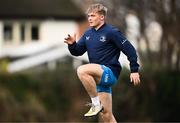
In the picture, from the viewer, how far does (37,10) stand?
56.7 meters

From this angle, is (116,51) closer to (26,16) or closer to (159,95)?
(159,95)

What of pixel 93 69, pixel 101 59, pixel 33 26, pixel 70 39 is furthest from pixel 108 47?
pixel 33 26

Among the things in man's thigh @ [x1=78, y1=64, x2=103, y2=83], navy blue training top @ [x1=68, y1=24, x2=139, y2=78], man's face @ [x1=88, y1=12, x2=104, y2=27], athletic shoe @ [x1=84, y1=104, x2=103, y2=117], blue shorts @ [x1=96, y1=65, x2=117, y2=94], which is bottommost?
athletic shoe @ [x1=84, y1=104, x2=103, y2=117]

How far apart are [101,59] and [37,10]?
1779 inches

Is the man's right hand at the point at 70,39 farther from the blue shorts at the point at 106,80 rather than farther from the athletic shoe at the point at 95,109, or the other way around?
the athletic shoe at the point at 95,109

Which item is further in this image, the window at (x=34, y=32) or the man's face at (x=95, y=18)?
the window at (x=34, y=32)

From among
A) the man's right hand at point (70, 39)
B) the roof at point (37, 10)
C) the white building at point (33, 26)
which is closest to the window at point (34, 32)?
the white building at point (33, 26)

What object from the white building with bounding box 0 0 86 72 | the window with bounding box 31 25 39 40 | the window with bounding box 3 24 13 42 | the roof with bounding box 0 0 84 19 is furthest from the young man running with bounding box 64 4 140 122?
the window with bounding box 31 25 39 40

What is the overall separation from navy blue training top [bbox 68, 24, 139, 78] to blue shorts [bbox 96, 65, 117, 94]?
10 centimetres

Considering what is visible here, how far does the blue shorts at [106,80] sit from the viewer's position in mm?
11680

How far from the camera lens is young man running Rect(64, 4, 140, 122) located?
37.9ft

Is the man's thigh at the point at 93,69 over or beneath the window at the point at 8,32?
over

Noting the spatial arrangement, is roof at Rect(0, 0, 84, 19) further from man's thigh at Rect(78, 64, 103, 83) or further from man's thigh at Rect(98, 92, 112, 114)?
man's thigh at Rect(78, 64, 103, 83)

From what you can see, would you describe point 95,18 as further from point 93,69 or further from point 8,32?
point 8,32
